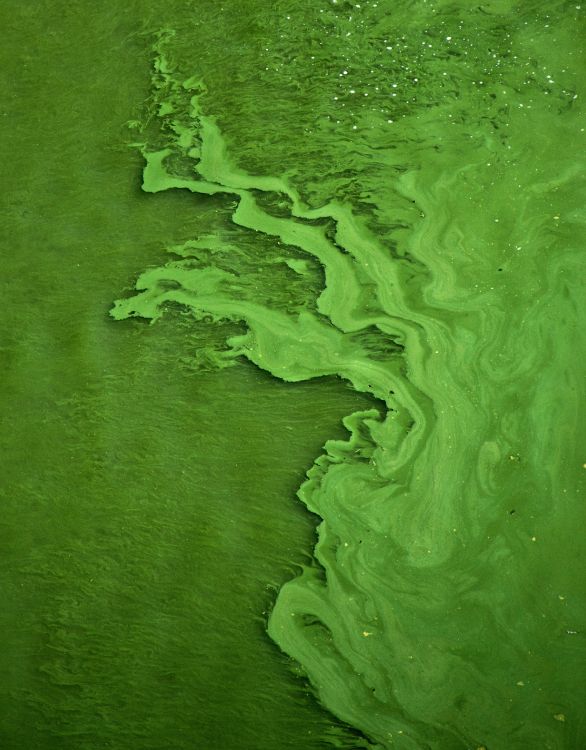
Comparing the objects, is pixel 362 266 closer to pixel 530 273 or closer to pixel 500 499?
pixel 530 273

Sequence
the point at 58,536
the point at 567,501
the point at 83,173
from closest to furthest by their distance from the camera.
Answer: the point at 567,501, the point at 58,536, the point at 83,173

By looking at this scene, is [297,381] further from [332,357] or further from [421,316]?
[421,316]

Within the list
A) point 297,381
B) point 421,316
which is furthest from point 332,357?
point 421,316

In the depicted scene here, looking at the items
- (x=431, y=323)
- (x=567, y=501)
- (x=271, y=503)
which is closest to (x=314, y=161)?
(x=431, y=323)

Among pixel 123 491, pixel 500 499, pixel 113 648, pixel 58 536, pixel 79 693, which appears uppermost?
pixel 500 499
